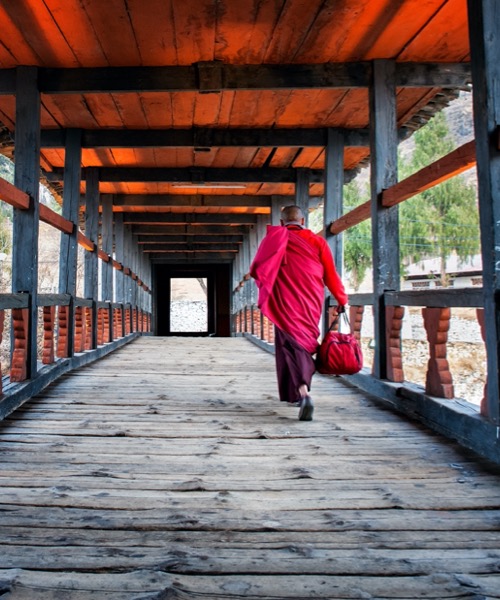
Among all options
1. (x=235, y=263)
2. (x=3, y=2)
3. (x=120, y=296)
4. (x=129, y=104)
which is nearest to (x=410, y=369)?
(x=235, y=263)

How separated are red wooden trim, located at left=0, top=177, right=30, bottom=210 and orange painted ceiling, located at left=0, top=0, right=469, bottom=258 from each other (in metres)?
1.15

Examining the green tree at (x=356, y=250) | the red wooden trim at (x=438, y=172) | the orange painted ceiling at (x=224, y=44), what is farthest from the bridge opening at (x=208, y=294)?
the red wooden trim at (x=438, y=172)

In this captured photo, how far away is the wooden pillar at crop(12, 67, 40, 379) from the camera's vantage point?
396 centimetres

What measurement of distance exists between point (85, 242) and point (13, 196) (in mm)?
2807

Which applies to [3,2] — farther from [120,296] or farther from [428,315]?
[120,296]

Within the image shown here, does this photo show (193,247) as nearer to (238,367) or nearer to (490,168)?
(238,367)

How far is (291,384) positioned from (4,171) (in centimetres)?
2916

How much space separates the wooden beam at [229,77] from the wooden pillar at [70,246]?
153cm

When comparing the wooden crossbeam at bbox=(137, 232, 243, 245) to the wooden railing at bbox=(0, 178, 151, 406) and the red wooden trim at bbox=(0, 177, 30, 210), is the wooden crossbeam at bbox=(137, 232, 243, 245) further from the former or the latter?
the red wooden trim at bbox=(0, 177, 30, 210)

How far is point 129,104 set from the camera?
5.34 m

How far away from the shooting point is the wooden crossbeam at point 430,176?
266 cm

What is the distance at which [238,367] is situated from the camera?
19.6 feet

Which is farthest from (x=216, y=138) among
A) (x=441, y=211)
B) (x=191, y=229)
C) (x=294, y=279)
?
(x=441, y=211)

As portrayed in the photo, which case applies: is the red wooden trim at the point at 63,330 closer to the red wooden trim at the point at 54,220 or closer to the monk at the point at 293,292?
the red wooden trim at the point at 54,220
